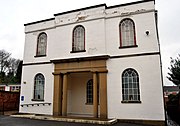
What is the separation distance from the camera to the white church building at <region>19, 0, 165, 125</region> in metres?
10.7

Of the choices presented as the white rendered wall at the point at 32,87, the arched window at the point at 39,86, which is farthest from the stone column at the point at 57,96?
the arched window at the point at 39,86

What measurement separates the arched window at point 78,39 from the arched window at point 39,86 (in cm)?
350

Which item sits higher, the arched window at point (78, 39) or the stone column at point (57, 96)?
the arched window at point (78, 39)

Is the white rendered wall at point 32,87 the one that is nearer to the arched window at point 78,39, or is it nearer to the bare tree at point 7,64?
the arched window at point 78,39

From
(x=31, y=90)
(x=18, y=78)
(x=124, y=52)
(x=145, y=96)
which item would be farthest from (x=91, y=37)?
(x=18, y=78)

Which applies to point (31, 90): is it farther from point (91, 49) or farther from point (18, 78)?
point (18, 78)

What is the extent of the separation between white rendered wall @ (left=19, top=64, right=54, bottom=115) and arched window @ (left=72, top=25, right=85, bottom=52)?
7.70 feet

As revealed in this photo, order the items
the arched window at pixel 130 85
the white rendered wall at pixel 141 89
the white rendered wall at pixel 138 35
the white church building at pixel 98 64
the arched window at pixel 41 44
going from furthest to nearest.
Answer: the arched window at pixel 41 44, the white rendered wall at pixel 138 35, the arched window at pixel 130 85, the white church building at pixel 98 64, the white rendered wall at pixel 141 89

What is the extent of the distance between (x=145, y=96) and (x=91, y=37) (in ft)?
17.5

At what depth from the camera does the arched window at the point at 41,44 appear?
47.3 ft

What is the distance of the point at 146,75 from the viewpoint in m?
10.7

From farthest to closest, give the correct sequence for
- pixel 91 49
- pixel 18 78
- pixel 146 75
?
pixel 18 78 → pixel 91 49 → pixel 146 75

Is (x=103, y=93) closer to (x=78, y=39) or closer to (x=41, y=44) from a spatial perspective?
(x=78, y=39)

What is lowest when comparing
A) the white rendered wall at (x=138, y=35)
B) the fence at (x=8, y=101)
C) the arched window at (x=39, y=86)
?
the fence at (x=8, y=101)
